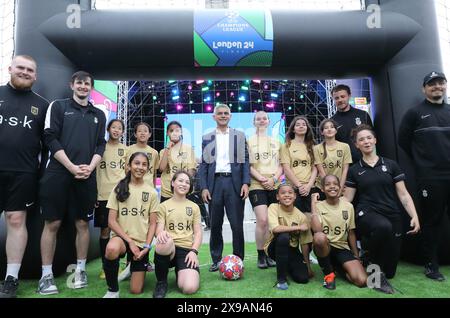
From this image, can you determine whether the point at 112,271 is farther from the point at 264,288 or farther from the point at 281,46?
the point at 281,46

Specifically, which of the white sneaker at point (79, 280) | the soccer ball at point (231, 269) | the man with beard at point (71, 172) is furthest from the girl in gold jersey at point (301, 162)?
the white sneaker at point (79, 280)

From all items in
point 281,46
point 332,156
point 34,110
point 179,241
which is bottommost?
point 179,241

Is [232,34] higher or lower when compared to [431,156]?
higher

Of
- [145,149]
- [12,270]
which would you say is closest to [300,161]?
[145,149]

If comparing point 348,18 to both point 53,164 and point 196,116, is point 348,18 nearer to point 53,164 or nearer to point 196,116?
point 53,164

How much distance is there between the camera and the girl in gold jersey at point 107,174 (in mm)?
3097

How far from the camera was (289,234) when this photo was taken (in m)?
2.74

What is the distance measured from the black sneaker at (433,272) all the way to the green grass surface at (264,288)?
0.15 ft

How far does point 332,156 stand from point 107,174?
88.0 inches

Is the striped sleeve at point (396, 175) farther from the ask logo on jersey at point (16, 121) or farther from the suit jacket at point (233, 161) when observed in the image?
the ask logo on jersey at point (16, 121)

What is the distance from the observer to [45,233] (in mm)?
2629

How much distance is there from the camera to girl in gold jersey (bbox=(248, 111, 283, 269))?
10.5ft
